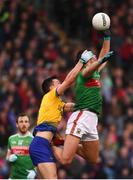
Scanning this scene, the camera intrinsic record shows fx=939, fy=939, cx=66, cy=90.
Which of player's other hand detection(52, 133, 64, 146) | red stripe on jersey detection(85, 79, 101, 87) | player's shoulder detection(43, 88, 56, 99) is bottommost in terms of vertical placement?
player's other hand detection(52, 133, 64, 146)

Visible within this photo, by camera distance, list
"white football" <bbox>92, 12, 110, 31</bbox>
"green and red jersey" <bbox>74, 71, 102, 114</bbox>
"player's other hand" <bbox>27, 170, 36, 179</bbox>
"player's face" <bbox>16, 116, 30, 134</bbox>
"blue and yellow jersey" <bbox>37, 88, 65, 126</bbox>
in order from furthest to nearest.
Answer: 1. "player's face" <bbox>16, 116, 30, 134</bbox>
2. "player's other hand" <bbox>27, 170, 36, 179</bbox>
3. "blue and yellow jersey" <bbox>37, 88, 65, 126</bbox>
4. "white football" <bbox>92, 12, 110, 31</bbox>
5. "green and red jersey" <bbox>74, 71, 102, 114</bbox>

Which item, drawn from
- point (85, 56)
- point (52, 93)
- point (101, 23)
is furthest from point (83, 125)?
point (101, 23)

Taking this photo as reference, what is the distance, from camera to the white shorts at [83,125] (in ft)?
47.2

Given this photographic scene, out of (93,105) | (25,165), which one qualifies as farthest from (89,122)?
(25,165)

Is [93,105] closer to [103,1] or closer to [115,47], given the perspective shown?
[115,47]

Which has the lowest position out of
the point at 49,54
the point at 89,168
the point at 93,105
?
the point at 89,168

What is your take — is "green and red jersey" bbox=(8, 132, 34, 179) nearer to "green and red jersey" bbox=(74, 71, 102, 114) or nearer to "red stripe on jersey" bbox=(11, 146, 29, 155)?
"red stripe on jersey" bbox=(11, 146, 29, 155)

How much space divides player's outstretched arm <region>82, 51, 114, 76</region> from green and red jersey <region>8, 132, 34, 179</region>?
2678mm

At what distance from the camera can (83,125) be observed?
14.4 m

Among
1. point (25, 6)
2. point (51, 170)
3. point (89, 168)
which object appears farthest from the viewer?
point (25, 6)

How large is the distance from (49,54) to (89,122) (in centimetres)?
958

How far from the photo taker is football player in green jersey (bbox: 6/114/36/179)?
16297 millimetres

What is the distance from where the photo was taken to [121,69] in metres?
23.6

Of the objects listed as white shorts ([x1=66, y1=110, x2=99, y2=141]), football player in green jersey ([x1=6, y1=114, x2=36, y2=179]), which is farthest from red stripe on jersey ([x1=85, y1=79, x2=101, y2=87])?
football player in green jersey ([x1=6, y1=114, x2=36, y2=179])
